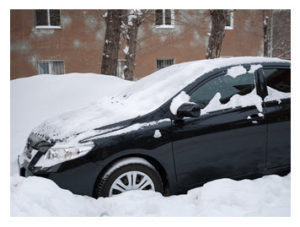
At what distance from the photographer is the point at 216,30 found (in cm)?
817

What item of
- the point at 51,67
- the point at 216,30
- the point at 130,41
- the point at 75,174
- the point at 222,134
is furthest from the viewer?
the point at 51,67

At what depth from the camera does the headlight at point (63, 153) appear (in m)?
2.73

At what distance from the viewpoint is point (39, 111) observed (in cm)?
555

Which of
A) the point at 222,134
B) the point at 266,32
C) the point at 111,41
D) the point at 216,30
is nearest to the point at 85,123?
the point at 222,134

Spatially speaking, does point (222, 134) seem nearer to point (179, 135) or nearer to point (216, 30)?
point (179, 135)

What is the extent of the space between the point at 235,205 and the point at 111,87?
14.1ft

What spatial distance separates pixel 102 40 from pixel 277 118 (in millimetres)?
10196

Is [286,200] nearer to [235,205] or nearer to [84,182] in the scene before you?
[235,205]

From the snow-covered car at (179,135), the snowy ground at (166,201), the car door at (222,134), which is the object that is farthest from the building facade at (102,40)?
the snowy ground at (166,201)

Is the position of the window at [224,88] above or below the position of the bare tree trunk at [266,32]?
below

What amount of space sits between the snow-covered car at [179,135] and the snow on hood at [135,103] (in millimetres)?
13

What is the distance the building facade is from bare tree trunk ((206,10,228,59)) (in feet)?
6.49

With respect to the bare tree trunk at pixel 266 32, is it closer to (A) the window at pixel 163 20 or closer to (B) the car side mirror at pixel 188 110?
(A) the window at pixel 163 20

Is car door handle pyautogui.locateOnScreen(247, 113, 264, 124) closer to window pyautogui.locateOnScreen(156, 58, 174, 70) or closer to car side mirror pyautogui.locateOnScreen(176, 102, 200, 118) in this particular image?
car side mirror pyautogui.locateOnScreen(176, 102, 200, 118)
